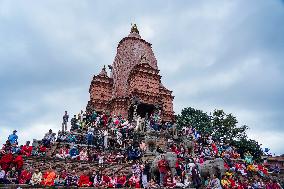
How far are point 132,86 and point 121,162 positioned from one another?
1968 centimetres

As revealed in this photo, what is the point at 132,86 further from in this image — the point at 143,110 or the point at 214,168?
the point at 214,168

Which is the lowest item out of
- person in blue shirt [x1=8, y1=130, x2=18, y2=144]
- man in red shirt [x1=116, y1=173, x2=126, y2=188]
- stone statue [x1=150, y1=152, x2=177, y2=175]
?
man in red shirt [x1=116, y1=173, x2=126, y2=188]

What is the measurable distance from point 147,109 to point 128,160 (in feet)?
56.4

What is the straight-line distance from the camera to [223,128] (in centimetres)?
4862

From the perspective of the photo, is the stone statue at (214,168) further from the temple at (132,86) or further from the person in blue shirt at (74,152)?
the temple at (132,86)

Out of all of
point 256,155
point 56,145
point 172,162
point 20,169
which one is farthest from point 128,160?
point 256,155

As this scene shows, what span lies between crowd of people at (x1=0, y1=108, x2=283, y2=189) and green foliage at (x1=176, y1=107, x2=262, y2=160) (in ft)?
54.2

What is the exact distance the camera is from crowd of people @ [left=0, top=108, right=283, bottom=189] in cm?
1664

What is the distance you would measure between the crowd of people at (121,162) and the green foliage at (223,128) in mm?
16516

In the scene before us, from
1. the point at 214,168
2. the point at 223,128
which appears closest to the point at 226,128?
the point at 223,128

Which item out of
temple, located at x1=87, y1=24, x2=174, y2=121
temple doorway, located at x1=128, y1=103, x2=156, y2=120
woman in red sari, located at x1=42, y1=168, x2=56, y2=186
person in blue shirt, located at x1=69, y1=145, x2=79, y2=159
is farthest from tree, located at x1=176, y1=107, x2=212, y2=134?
woman in red sari, located at x1=42, y1=168, x2=56, y2=186

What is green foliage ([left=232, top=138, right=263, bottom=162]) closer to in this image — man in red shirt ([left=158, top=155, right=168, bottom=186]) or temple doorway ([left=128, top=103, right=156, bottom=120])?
temple doorway ([left=128, top=103, right=156, bottom=120])

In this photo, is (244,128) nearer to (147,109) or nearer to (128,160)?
(147,109)

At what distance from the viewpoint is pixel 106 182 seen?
17.2 meters
